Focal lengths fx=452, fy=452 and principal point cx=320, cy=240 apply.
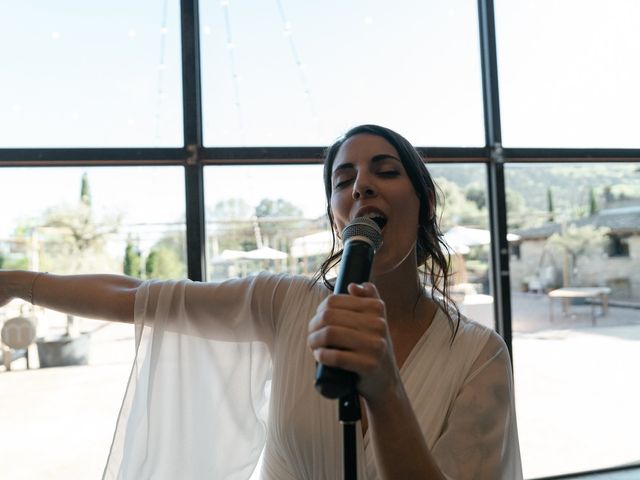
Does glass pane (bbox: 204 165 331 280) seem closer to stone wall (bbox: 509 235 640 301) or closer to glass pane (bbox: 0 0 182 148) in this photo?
glass pane (bbox: 0 0 182 148)

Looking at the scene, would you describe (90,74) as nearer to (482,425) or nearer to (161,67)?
(161,67)

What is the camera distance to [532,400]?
233cm

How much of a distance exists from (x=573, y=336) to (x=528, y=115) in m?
1.19

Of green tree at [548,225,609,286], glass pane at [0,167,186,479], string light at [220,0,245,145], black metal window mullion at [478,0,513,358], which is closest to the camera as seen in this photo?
glass pane at [0,167,186,479]

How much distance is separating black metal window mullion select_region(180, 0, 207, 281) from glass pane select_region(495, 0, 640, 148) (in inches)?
58.2

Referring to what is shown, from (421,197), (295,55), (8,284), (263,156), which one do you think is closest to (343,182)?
(421,197)

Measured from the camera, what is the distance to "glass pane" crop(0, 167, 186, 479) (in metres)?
1.86

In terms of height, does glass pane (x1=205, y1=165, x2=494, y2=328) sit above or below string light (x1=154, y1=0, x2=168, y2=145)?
below

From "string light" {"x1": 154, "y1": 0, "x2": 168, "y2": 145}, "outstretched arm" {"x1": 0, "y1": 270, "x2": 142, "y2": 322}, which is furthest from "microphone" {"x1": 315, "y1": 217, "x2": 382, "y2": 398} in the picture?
"string light" {"x1": 154, "y1": 0, "x2": 168, "y2": 145}

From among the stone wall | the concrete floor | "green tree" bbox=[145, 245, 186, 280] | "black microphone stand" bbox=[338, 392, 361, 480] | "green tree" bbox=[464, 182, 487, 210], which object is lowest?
the concrete floor

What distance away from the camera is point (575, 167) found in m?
2.39

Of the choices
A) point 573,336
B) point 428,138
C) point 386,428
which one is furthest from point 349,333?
point 573,336

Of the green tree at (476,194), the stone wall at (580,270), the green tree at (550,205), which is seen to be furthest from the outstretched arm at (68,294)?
the green tree at (550,205)

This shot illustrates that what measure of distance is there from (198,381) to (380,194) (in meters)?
0.68
